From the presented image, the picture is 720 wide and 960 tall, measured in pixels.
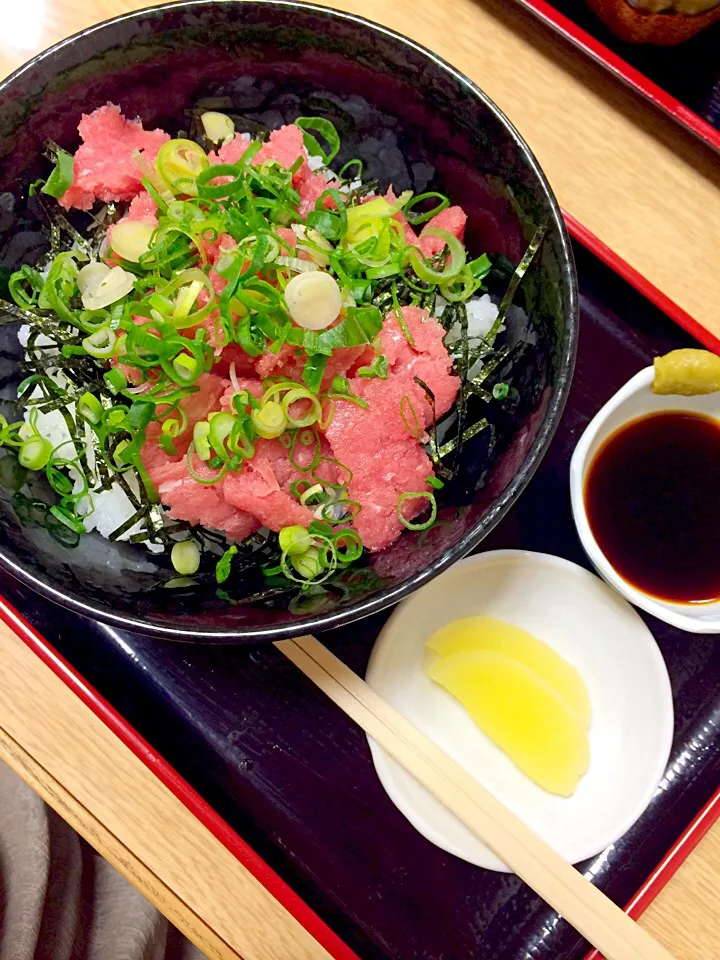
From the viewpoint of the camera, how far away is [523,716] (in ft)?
5.14

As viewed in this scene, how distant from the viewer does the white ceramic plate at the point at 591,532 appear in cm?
148

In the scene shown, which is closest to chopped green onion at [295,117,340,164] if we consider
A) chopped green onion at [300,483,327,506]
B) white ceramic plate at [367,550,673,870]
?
chopped green onion at [300,483,327,506]

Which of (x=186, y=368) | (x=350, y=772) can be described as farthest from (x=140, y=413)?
(x=350, y=772)

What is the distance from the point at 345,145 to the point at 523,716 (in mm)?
1234

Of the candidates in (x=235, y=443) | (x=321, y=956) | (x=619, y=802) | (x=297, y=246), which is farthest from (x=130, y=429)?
(x=619, y=802)

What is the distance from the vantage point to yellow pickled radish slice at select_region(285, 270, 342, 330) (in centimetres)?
120

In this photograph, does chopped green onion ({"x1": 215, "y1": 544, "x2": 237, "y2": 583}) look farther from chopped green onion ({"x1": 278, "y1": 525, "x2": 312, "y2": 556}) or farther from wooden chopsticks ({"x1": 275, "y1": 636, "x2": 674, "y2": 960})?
wooden chopsticks ({"x1": 275, "y1": 636, "x2": 674, "y2": 960})

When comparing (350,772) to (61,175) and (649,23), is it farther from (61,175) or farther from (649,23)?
(649,23)

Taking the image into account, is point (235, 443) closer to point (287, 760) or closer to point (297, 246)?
point (297, 246)

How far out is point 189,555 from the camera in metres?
1.40

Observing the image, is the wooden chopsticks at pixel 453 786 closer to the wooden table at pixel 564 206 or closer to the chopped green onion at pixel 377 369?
the wooden table at pixel 564 206

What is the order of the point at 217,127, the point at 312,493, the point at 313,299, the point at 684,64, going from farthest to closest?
the point at 684,64, the point at 217,127, the point at 312,493, the point at 313,299

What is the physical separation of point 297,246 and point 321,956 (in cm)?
136

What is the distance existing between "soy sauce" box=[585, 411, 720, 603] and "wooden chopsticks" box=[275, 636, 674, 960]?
0.55 meters
